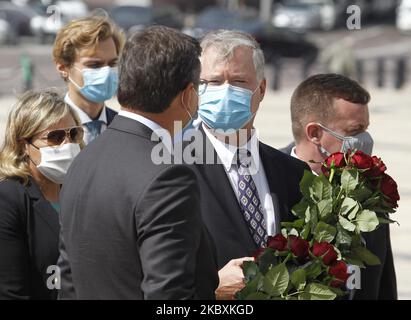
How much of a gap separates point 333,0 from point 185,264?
4361 centimetres

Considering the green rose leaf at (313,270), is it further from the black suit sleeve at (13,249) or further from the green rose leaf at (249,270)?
the black suit sleeve at (13,249)

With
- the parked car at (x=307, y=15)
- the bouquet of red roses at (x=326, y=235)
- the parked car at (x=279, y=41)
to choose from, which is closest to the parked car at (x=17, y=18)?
the parked car at (x=279, y=41)

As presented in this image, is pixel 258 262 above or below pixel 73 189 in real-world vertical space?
below

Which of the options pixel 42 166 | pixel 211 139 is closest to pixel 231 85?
pixel 211 139

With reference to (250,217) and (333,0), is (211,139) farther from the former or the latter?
(333,0)

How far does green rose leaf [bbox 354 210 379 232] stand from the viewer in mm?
3408

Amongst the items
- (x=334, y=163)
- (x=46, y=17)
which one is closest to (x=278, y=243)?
(x=334, y=163)

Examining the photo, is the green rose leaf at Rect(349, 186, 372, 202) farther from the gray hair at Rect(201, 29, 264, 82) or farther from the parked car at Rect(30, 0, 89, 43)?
the parked car at Rect(30, 0, 89, 43)

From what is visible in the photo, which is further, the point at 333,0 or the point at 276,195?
the point at 333,0

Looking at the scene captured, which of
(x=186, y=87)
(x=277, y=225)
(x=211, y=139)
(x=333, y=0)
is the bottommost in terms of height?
(x=333, y=0)

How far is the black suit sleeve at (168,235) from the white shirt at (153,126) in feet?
0.58

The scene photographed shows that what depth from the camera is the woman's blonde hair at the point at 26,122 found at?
13.6 feet

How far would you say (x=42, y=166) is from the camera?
416 cm
